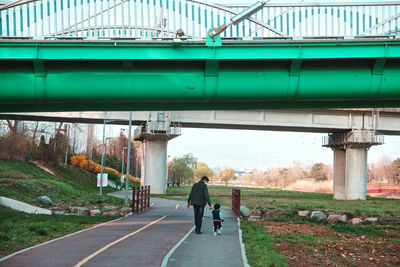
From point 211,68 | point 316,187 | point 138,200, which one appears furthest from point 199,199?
point 316,187

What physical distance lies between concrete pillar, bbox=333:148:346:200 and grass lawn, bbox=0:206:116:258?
112ft

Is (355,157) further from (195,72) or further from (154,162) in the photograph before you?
(195,72)

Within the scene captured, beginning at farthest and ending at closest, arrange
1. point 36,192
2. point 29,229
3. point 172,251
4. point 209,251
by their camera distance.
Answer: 1. point 36,192
2. point 29,229
3. point 209,251
4. point 172,251

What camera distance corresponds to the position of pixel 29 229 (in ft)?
49.2

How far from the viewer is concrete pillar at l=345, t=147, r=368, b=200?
46.3m

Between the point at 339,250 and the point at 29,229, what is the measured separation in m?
9.30

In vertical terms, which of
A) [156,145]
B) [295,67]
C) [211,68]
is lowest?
[156,145]

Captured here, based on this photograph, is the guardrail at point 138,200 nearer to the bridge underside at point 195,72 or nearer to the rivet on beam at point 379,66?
the bridge underside at point 195,72

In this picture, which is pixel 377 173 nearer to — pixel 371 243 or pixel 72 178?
pixel 72 178

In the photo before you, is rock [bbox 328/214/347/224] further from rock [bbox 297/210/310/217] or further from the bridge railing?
the bridge railing

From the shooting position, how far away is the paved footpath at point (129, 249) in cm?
1021

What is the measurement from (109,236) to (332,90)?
7748mm

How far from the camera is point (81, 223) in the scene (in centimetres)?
1842

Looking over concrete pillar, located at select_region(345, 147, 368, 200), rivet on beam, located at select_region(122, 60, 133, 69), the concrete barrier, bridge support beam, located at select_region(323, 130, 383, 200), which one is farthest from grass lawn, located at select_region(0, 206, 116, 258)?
concrete pillar, located at select_region(345, 147, 368, 200)
